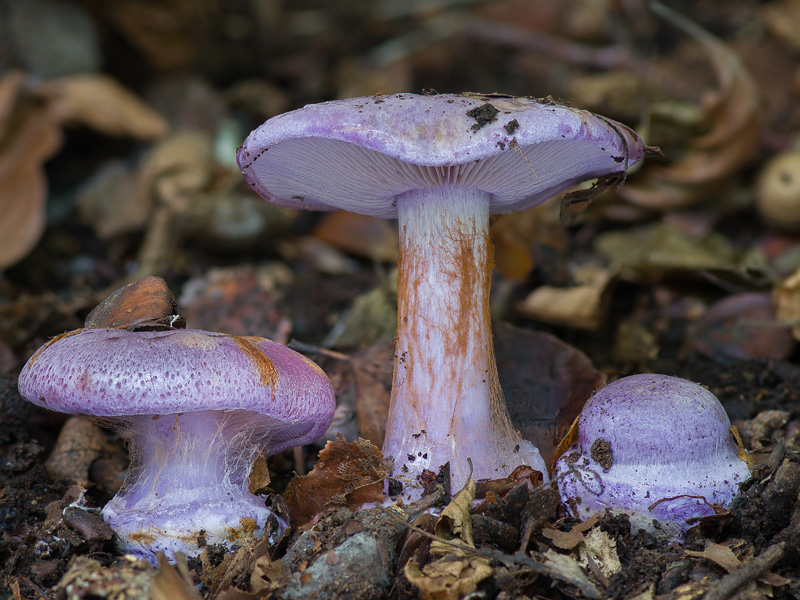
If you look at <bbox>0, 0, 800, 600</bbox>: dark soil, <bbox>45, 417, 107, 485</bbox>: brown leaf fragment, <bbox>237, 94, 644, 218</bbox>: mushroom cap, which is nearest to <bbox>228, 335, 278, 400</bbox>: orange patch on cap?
<bbox>0, 0, 800, 600</bbox>: dark soil

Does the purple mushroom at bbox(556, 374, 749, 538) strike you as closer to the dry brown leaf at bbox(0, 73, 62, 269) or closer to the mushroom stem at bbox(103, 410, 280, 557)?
the mushroom stem at bbox(103, 410, 280, 557)

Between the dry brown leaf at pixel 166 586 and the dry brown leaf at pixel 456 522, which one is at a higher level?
the dry brown leaf at pixel 166 586

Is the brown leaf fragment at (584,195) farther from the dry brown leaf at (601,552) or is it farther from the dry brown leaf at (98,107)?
the dry brown leaf at (98,107)

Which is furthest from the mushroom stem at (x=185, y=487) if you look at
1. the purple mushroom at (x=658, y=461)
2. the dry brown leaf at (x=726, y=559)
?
the dry brown leaf at (x=726, y=559)

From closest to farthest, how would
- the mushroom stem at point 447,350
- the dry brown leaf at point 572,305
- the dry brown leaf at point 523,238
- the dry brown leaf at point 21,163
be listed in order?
the mushroom stem at point 447,350 → the dry brown leaf at point 572,305 → the dry brown leaf at point 523,238 → the dry brown leaf at point 21,163

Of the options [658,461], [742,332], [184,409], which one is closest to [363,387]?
[184,409]

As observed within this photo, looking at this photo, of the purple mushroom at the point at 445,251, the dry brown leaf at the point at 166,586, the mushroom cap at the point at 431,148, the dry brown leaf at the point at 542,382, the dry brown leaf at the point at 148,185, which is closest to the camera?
the dry brown leaf at the point at 166,586
